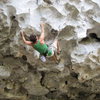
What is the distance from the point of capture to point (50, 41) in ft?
12.6

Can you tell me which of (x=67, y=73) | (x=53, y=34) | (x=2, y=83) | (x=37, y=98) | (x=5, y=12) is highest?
(x=5, y=12)

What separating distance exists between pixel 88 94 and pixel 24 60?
1.23 meters

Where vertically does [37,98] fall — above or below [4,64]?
below

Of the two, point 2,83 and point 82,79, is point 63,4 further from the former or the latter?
→ point 2,83

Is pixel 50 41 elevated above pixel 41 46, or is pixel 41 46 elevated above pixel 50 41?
pixel 41 46

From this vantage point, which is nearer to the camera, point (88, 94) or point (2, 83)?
point (2, 83)

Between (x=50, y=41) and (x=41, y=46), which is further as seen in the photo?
(x=50, y=41)

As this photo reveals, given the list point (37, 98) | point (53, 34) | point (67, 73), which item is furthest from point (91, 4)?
point (37, 98)

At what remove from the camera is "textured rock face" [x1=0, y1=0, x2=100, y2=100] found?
3.75 m

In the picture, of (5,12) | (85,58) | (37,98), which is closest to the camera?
(5,12)

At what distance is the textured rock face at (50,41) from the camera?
Result: 375cm

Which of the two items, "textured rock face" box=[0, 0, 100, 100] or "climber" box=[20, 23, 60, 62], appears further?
"textured rock face" box=[0, 0, 100, 100]

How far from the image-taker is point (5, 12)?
3670 millimetres

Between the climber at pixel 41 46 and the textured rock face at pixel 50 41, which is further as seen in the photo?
the textured rock face at pixel 50 41
